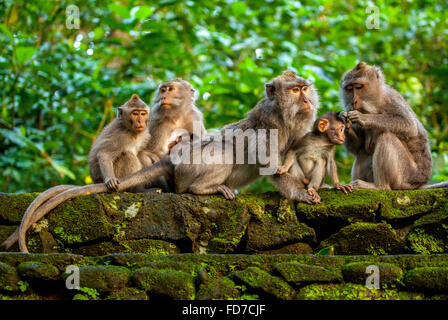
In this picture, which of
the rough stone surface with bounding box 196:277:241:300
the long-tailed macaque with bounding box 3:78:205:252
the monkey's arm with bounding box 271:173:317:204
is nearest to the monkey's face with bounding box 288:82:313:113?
the monkey's arm with bounding box 271:173:317:204

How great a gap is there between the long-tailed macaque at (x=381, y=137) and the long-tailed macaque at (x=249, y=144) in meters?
0.57

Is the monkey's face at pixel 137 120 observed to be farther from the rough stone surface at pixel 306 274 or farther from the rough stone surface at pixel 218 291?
the rough stone surface at pixel 306 274

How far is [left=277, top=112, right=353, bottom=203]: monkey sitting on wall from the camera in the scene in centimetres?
577

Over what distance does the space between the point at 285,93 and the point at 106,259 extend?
287cm

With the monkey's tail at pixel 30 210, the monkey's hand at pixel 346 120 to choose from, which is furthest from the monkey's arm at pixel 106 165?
the monkey's hand at pixel 346 120

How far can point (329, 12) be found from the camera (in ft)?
49.3

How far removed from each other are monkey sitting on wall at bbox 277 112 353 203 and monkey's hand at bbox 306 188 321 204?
309 mm

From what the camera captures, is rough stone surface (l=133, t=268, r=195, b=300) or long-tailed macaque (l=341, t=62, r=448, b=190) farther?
long-tailed macaque (l=341, t=62, r=448, b=190)

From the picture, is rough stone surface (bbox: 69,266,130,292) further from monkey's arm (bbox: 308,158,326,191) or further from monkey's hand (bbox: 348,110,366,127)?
monkey's hand (bbox: 348,110,366,127)

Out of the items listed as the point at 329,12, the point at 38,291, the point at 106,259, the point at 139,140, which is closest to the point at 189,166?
the point at 139,140

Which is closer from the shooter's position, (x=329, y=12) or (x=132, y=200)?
(x=132, y=200)

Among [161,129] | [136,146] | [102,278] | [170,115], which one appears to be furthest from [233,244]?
[170,115]

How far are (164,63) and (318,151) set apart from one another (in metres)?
4.86
